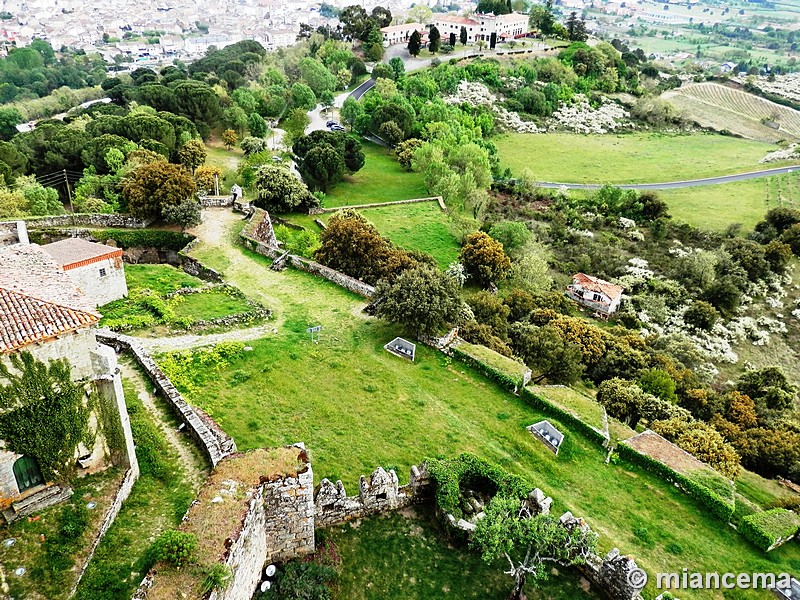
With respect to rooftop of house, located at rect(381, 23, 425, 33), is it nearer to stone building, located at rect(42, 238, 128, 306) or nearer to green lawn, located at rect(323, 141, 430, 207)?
green lawn, located at rect(323, 141, 430, 207)

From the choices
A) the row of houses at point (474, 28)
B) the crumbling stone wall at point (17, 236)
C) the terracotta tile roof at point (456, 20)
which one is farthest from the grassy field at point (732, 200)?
the terracotta tile roof at point (456, 20)

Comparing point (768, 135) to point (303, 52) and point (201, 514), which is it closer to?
point (303, 52)

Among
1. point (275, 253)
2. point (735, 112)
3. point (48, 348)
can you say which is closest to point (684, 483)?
point (48, 348)

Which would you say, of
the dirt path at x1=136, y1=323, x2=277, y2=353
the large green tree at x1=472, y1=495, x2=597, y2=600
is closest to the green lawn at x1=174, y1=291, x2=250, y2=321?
the dirt path at x1=136, y1=323, x2=277, y2=353

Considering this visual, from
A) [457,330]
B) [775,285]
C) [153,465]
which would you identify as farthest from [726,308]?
[153,465]

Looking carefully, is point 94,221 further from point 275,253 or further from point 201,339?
point 201,339
